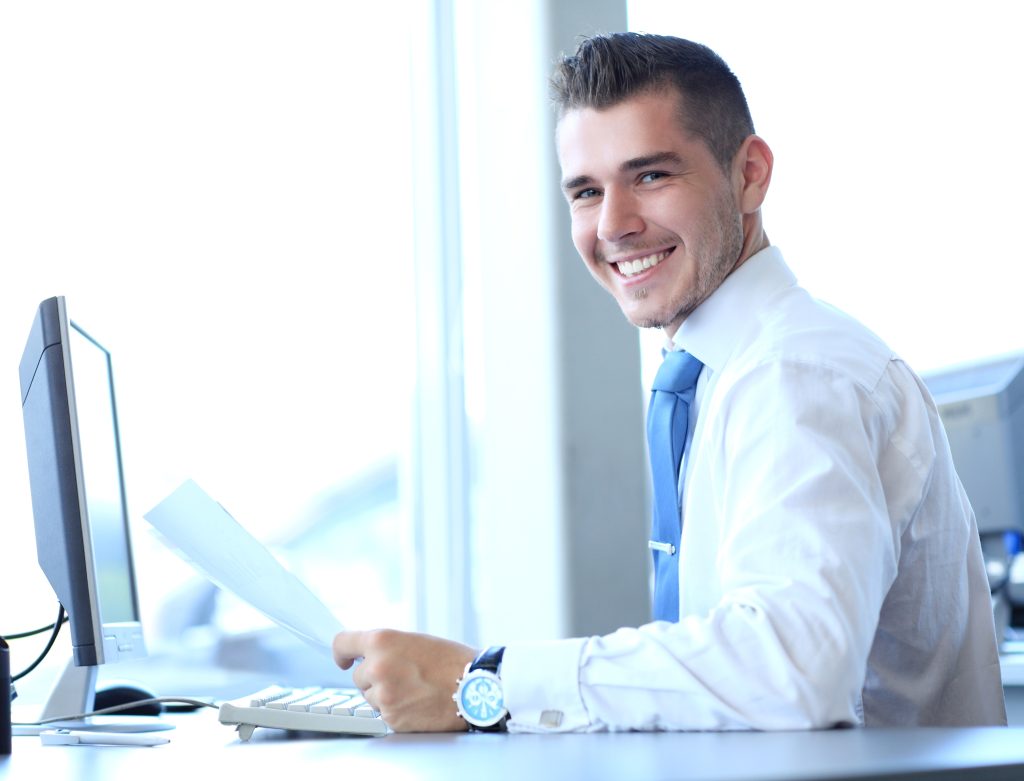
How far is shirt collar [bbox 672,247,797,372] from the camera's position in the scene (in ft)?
5.05

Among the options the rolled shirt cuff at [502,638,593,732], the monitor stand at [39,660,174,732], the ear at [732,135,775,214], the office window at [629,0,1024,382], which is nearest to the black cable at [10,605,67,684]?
the monitor stand at [39,660,174,732]

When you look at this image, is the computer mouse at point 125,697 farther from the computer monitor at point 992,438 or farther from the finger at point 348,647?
the computer monitor at point 992,438

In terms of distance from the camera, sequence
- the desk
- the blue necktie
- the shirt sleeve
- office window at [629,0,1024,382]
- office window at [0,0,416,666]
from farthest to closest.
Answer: office window at [629,0,1024,382]
office window at [0,0,416,666]
the blue necktie
the shirt sleeve
the desk

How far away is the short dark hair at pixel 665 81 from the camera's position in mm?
1625

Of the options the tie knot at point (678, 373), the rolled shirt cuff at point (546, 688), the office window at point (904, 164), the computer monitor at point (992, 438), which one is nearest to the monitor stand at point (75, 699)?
the rolled shirt cuff at point (546, 688)

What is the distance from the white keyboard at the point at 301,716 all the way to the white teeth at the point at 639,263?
2.53 feet

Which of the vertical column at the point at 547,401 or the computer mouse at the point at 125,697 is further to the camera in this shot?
the vertical column at the point at 547,401

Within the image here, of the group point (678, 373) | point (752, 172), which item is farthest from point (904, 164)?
point (678, 373)

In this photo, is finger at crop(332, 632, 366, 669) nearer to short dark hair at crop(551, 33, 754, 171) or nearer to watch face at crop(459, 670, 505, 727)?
watch face at crop(459, 670, 505, 727)

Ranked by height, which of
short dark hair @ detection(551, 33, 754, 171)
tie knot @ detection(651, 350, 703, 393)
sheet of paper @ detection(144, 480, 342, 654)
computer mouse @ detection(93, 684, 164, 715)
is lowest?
computer mouse @ detection(93, 684, 164, 715)

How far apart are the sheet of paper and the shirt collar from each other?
63 centimetres

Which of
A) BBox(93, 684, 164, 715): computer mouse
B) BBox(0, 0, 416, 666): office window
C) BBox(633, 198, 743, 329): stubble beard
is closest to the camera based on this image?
BBox(633, 198, 743, 329): stubble beard

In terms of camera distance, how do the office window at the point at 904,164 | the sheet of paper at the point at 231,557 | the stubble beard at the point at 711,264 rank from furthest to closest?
the office window at the point at 904,164 → the stubble beard at the point at 711,264 → the sheet of paper at the point at 231,557

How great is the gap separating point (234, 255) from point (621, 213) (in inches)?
62.3
